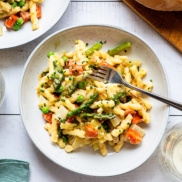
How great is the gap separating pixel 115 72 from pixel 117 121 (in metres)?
0.20

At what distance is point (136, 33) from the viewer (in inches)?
76.6

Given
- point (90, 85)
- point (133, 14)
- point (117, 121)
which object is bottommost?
point (117, 121)

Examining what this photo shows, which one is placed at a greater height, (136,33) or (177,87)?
(136,33)

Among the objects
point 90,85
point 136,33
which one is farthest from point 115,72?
point 136,33

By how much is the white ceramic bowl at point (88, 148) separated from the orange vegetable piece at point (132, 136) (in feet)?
0.19

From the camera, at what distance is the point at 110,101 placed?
5.66 feet


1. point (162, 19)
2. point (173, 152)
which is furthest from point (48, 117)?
point (162, 19)

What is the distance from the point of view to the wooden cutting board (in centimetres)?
193

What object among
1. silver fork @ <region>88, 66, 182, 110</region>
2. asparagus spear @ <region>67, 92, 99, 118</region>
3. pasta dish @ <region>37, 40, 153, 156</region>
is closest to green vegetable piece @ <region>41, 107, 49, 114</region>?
pasta dish @ <region>37, 40, 153, 156</region>

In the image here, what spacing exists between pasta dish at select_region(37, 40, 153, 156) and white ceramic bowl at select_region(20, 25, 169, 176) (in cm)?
3

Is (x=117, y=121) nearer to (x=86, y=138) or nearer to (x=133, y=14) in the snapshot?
(x=86, y=138)

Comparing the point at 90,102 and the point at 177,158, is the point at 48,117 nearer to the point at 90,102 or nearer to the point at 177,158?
the point at 90,102

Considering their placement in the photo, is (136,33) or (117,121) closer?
(117,121)

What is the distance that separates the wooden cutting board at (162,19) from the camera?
1.93m
